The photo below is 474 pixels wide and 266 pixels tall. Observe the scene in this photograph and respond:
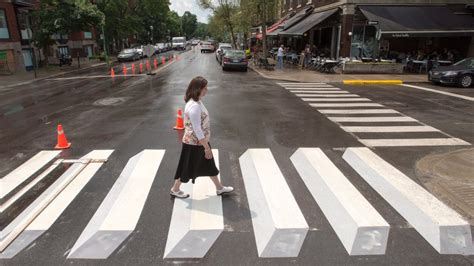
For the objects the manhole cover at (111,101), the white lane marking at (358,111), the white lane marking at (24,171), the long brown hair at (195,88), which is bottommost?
the white lane marking at (358,111)

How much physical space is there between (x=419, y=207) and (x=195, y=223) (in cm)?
320

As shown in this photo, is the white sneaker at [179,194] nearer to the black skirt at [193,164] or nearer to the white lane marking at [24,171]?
the black skirt at [193,164]

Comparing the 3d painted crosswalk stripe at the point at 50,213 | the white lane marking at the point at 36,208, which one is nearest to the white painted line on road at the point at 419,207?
the 3d painted crosswalk stripe at the point at 50,213

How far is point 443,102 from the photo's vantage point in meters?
13.2

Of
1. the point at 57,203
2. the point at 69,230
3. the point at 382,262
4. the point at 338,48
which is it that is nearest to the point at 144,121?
the point at 57,203

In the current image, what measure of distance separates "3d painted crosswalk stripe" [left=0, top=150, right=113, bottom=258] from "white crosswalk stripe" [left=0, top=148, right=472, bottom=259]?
0.01 meters

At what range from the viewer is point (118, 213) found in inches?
191

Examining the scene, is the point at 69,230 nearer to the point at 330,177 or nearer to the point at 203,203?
the point at 203,203

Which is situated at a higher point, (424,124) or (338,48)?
(338,48)

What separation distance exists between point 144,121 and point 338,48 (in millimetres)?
17812

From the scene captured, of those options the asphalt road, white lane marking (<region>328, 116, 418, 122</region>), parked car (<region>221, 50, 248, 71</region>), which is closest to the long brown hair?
the asphalt road

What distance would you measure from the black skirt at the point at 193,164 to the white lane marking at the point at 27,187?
2603mm

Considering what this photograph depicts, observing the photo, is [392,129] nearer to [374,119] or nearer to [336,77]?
[374,119]

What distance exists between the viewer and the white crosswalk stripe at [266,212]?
4.10 meters
